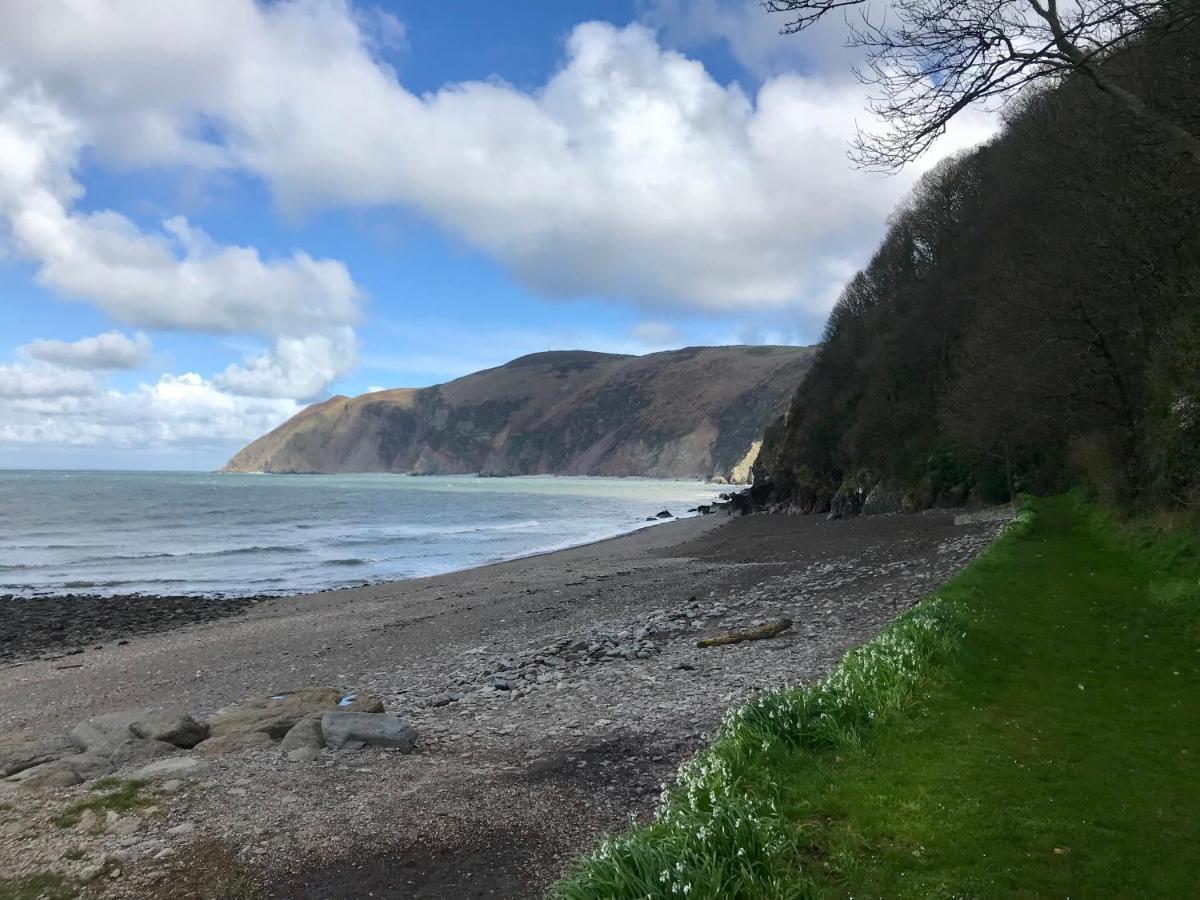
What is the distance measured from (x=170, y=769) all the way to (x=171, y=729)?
5.25ft

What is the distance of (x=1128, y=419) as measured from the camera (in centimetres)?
2222

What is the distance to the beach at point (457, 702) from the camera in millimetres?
5883

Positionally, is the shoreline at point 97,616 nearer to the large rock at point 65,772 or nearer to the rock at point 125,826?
the large rock at point 65,772

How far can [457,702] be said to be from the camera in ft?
36.7

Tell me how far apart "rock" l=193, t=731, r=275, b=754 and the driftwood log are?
6.89m

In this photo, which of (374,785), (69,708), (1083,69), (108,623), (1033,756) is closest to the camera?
(1033,756)

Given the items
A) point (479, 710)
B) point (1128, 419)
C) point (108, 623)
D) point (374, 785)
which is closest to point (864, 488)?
point (1128, 419)

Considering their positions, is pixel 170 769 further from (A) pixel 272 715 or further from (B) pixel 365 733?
(A) pixel 272 715

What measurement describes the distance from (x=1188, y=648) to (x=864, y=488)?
4313 centimetres

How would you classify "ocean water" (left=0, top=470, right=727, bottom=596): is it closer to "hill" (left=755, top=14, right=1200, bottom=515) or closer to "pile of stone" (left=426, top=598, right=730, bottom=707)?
"hill" (left=755, top=14, right=1200, bottom=515)

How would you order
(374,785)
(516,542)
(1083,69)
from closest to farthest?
1. (1083,69)
2. (374,785)
3. (516,542)

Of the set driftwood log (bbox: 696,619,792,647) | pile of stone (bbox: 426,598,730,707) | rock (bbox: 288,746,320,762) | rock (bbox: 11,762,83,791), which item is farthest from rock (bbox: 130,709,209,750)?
driftwood log (bbox: 696,619,792,647)

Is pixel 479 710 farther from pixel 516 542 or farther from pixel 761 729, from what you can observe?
pixel 516 542

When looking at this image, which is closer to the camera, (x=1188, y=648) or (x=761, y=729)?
(x=761, y=729)
